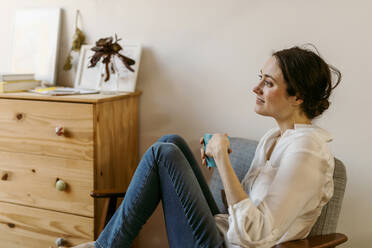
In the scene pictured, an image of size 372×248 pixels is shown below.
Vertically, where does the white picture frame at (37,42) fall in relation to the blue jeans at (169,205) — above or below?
above

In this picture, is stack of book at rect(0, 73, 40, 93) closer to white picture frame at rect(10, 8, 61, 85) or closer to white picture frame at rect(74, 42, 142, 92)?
white picture frame at rect(10, 8, 61, 85)

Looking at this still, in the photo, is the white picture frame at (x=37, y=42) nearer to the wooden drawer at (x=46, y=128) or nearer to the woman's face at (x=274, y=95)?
the wooden drawer at (x=46, y=128)

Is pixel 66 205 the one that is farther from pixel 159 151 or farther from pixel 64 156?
pixel 159 151

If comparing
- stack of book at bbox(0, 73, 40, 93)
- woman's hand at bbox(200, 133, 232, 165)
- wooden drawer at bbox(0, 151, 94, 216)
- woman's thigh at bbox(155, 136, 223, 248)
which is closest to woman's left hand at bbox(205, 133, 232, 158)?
woman's hand at bbox(200, 133, 232, 165)

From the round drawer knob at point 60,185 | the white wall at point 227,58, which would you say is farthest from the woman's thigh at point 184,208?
the white wall at point 227,58

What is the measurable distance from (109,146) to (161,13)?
2.61ft

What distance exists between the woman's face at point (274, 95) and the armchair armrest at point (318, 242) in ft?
1.49

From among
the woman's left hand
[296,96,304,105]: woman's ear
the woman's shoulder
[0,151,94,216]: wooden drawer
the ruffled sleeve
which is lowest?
[0,151,94,216]: wooden drawer

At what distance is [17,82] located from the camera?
6.52 feet

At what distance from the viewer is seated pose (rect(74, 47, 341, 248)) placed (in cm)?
120

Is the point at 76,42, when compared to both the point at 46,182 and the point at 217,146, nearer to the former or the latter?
the point at 46,182

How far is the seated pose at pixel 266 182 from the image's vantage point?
120 cm

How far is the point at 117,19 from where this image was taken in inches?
84.5

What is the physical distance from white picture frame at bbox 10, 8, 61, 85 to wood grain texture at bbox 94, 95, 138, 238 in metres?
0.55
